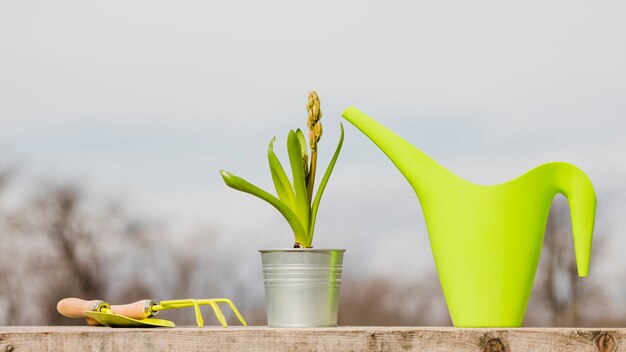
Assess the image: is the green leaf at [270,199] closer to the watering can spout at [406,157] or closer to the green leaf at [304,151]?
the green leaf at [304,151]

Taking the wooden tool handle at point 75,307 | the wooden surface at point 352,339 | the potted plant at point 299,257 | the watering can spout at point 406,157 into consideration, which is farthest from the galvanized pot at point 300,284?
the wooden tool handle at point 75,307

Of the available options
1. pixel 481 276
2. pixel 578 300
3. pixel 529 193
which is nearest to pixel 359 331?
pixel 481 276

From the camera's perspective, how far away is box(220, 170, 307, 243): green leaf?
5.08 feet

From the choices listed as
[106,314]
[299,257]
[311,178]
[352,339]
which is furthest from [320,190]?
[106,314]

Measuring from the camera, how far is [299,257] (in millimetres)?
1525

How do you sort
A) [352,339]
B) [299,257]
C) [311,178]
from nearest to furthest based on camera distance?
1. [352,339]
2. [299,257]
3. [311,178]

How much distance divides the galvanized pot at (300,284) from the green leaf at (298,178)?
0.28ft

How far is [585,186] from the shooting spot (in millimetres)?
1575

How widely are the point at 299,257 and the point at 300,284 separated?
5 cm

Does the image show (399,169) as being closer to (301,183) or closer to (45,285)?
(301,183)

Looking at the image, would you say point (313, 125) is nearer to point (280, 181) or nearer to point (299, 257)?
point (280, 181)

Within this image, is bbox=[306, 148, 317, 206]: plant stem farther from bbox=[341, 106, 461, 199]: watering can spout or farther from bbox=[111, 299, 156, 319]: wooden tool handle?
bbox=[111, 299, 156, 319]: wooden tool handle

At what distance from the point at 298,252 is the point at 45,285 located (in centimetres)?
196

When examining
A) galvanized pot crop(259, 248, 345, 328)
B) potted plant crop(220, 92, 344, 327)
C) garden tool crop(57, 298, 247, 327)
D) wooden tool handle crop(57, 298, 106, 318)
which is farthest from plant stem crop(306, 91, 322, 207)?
wooden tool handle crop(57, 298, 106, 318)
